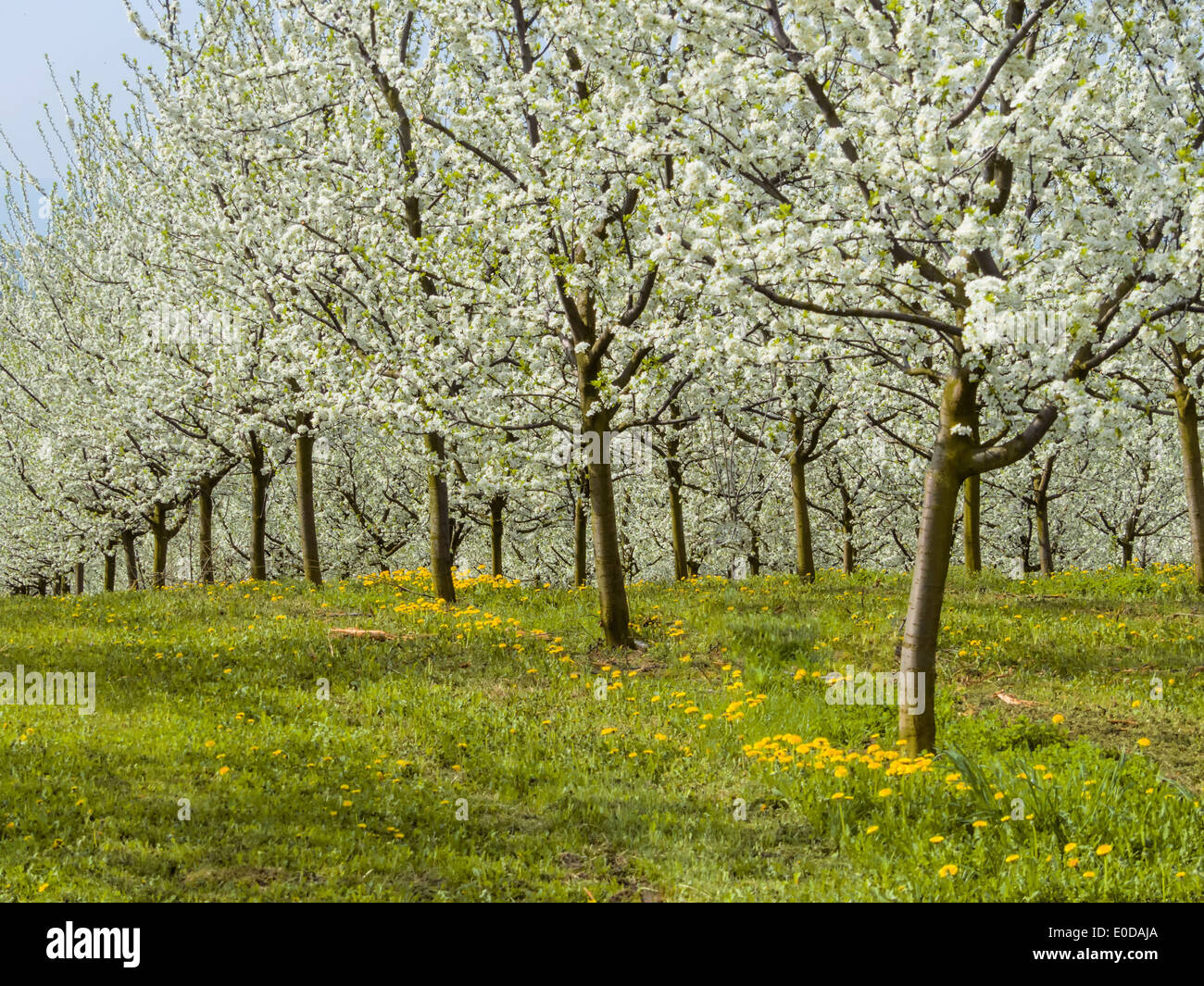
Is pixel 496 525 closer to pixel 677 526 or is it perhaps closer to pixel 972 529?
pixel 677 526

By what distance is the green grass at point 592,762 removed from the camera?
6.07 m

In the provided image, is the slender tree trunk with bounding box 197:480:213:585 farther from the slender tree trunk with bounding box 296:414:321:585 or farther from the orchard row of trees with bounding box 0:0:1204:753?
the slender tree trunk with bounding box 296:414:321:585


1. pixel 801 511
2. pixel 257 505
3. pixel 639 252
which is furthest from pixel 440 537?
pixel 801 511

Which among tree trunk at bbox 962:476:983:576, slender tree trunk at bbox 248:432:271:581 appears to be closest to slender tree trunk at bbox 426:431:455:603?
slender tree trunk at bbox 248:432:271:581

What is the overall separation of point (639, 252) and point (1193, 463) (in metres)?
10.9

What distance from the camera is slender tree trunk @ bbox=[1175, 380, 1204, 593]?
589 inches

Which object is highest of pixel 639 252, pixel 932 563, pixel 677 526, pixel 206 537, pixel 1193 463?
pixel 639 252

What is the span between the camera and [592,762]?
27.6ft

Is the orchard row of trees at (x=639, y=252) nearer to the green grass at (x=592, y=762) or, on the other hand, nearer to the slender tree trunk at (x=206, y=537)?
the slender tree trunk at (x=206, y=537)

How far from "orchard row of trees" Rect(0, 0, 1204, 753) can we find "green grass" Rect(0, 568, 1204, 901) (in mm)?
1381


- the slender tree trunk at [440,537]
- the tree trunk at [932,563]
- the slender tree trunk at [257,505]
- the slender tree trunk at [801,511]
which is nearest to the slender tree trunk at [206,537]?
the slender tree trunk at [257,505]

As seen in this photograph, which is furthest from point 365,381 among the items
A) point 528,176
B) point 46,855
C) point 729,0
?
point 46,855

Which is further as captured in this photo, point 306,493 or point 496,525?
point 496,525

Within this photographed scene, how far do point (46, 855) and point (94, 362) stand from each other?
21031 mm
